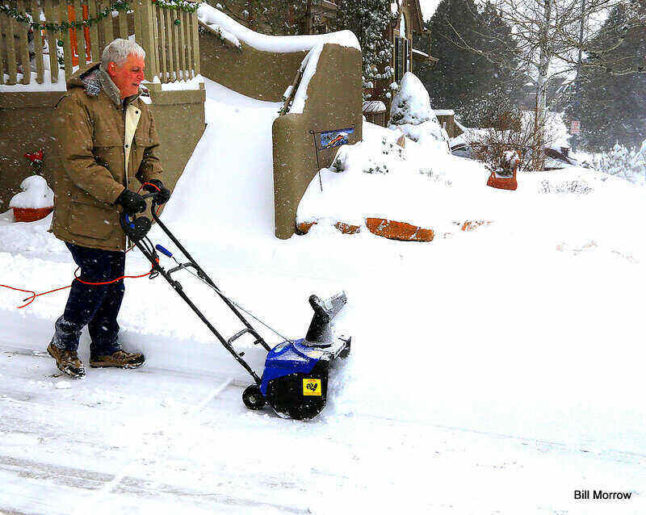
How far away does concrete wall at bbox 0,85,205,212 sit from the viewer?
265 inches

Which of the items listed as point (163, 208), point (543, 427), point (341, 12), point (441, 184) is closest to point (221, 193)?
point (163, 208)

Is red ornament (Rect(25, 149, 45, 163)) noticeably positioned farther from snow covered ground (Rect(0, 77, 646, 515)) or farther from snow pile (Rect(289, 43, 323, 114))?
snow pile (Rect(289, 43, 323, 114))

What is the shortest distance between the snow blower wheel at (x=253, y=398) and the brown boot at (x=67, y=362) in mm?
1112

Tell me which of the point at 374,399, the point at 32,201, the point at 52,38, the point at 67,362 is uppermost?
the point at 52,38

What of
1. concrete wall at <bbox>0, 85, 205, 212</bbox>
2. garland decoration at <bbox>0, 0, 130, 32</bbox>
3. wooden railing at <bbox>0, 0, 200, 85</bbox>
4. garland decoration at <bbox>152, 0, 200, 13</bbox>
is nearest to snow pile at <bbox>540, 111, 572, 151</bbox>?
garland decoration at <bbox>152, 0, 200, 13</bbox>

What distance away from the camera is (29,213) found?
6.62m

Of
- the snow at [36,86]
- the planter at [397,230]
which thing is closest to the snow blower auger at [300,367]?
the planter at [397,230]

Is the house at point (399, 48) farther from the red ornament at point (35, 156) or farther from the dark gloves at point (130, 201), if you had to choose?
the dark gloves at point (130, 201)

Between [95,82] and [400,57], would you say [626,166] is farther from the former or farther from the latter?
[95,82]

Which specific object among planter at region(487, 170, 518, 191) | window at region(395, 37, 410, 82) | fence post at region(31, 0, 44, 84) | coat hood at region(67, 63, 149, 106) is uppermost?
window at region(395, 37, 410, 82)

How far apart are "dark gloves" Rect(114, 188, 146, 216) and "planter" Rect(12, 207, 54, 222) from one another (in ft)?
13.1

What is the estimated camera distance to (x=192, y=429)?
10.3 feet

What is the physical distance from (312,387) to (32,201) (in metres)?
4.92

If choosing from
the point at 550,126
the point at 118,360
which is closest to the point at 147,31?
the point at 118,360
